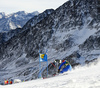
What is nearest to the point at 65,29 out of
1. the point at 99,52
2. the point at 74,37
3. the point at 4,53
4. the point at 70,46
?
the point at 74,37

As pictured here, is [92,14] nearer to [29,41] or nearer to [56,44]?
[56,44]

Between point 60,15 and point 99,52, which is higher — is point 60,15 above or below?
above

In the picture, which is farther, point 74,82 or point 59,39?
point 59,39

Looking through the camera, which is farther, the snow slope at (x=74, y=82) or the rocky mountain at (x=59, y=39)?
the rocky mountain at (x=59, y=39)

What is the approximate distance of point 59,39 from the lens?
80812 mm

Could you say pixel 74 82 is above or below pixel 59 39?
below

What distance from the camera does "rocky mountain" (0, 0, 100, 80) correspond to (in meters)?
66.5

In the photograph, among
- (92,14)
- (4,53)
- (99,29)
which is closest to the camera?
(99,29)

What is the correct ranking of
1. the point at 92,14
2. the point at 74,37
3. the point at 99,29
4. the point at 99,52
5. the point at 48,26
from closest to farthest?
the point at 99,52 < the point at 99,29 < the point at 74,37 < the point at 92,14 < the point at 48,26

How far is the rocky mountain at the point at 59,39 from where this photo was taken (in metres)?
66.5

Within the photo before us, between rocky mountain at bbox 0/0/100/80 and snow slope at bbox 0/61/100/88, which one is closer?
snow slope at bbox 0/61/100/88

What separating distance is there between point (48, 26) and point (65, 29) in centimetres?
1160

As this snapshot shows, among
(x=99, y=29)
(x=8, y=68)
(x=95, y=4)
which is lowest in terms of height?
(x=8, y=68)

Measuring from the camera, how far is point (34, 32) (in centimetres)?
9812
